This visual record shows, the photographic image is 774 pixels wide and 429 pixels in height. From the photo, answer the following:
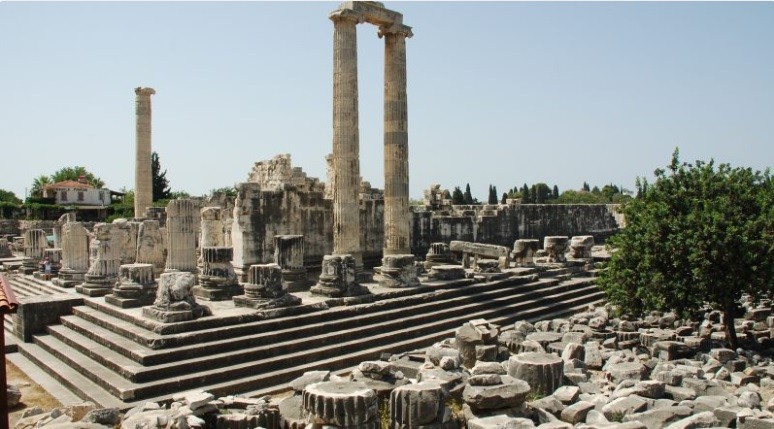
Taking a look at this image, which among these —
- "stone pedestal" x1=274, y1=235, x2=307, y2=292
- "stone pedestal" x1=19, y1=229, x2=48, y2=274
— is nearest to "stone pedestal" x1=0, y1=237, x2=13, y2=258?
"stone pedestal" x1=19, y1=229, x2=48, y2=274


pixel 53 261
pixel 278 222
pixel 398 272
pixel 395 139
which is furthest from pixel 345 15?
pixel 53 261

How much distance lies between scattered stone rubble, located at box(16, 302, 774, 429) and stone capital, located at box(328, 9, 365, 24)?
946cm

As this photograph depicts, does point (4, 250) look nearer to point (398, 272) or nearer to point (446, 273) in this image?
point (398, 272)

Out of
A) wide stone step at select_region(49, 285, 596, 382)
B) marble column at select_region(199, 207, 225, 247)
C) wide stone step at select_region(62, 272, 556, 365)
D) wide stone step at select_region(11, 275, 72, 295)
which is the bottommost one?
wide stone step at select_region(49, 285, 596, 382)

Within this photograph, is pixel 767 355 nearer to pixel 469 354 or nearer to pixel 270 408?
pixel 469 354

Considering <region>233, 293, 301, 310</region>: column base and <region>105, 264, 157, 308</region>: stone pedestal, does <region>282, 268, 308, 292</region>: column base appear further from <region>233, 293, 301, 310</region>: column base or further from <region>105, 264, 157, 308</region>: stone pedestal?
<region>105, 264, 157, 308</region>: stone pedestal

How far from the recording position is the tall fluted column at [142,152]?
2552cm

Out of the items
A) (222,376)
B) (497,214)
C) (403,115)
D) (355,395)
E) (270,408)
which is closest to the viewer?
(355,395)

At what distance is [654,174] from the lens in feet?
43.1

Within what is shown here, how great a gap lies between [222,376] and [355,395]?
3.49m

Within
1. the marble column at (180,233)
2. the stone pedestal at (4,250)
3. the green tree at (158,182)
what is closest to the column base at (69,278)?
the marble column at (180,233)

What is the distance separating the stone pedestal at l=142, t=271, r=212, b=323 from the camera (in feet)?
34.1

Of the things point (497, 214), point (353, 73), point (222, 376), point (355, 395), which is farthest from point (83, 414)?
point (497, 214)

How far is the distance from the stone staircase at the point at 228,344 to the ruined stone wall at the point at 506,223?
9410 mm
